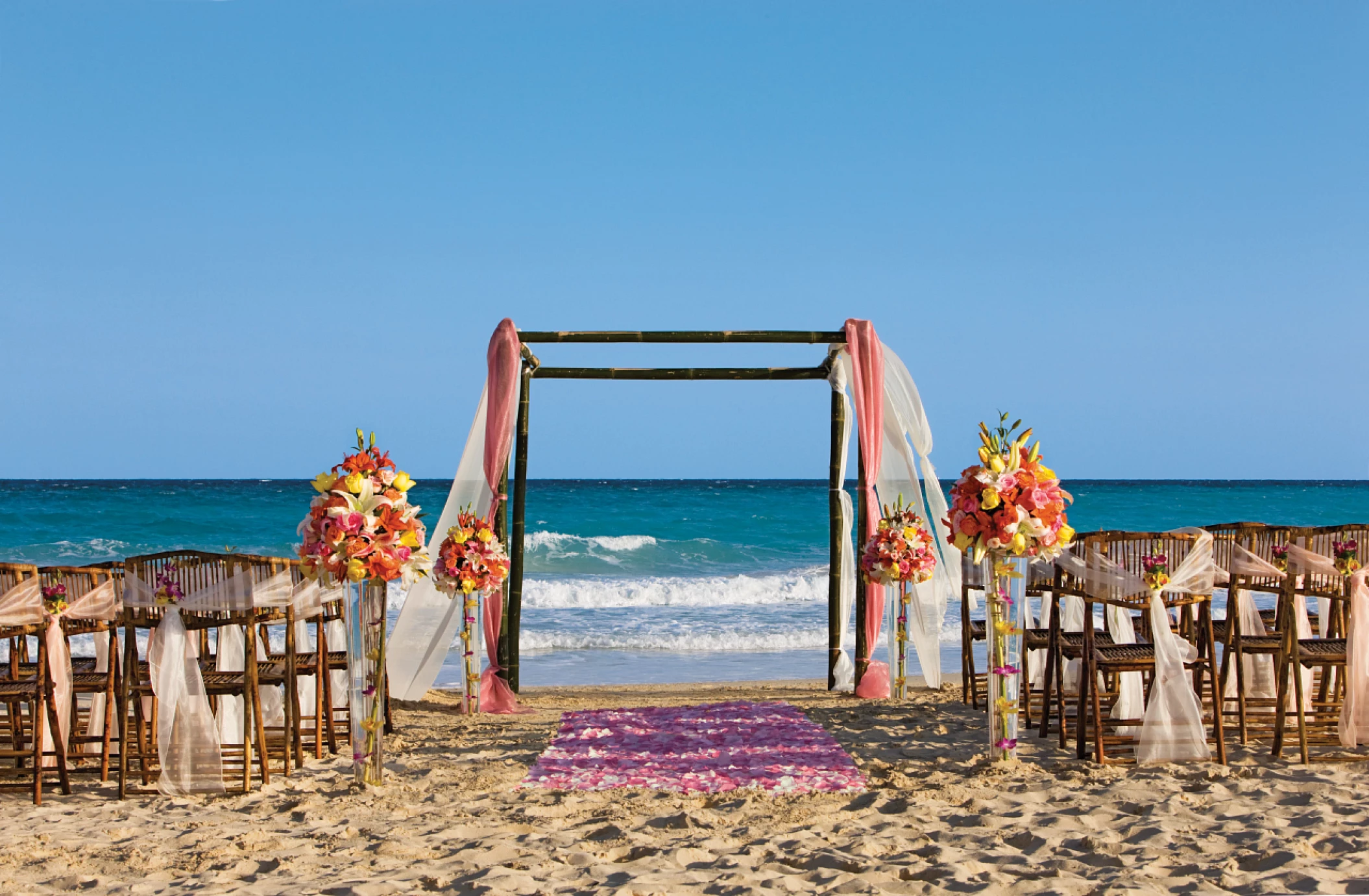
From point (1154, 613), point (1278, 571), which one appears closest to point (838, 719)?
point (1154, 613)

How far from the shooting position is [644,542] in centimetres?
2355

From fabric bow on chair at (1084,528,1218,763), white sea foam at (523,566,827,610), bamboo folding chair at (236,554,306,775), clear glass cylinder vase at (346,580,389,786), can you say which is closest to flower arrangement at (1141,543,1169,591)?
fabric bow on chair at (1084,528,1218,763)

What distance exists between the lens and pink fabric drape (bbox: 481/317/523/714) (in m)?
7.01

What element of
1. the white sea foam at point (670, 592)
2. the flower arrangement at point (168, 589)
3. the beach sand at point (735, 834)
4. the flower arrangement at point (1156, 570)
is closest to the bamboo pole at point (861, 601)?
the beach sand at point (735, 834)

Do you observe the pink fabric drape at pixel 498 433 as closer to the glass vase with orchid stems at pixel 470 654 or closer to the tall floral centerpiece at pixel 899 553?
the glass vase with orchid stems at pixel 470 654

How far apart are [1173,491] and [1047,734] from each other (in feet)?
147

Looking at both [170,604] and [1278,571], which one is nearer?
[170,604]

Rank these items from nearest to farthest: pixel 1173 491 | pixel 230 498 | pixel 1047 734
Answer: pixel 1047 734 → pixel 230 498 → pixel 1173 491

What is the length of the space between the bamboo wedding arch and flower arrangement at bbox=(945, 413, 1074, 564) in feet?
8.10

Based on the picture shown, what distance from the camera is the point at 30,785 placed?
4820mm

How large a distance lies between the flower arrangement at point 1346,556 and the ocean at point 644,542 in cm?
466

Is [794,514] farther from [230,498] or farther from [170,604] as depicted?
[170,604]

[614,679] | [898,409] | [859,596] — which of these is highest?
[898,409]

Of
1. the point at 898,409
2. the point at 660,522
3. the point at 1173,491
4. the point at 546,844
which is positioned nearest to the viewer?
the point at 546,844
